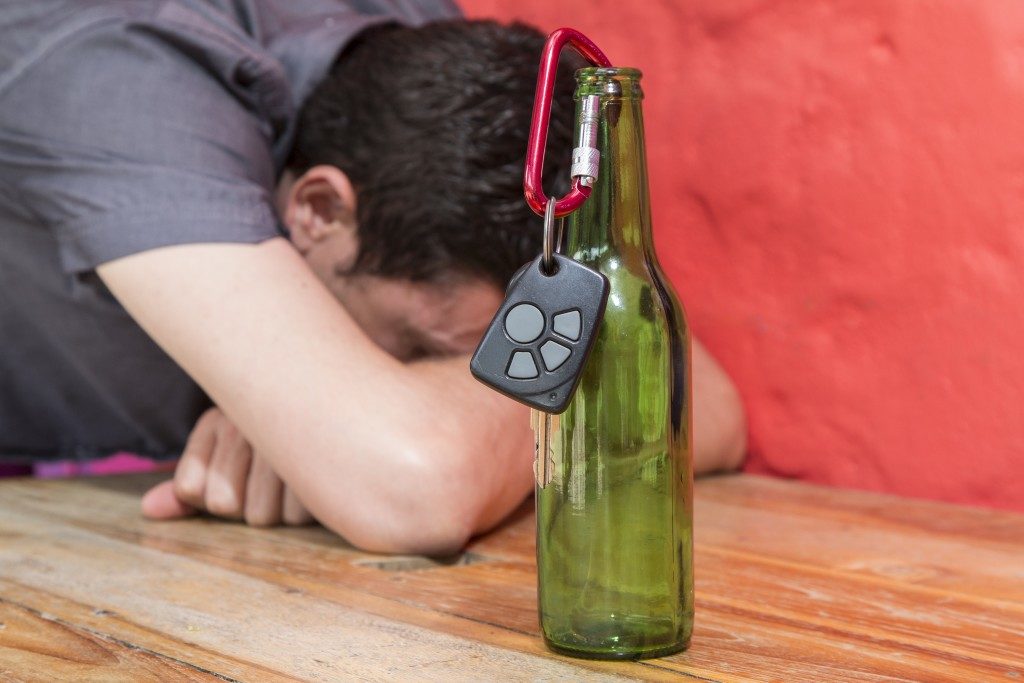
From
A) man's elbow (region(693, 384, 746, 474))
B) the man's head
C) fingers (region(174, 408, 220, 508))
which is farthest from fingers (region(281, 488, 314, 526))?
man's elbow (region(693, 384, 746, 474))

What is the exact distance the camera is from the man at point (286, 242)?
126 cm

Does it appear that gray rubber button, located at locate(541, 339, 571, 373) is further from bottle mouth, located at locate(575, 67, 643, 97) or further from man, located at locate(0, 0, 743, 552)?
man, located at locate(0, 0, 743, 552)

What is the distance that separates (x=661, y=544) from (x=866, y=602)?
0.33m

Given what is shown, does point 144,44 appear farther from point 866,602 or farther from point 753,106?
point 866,602

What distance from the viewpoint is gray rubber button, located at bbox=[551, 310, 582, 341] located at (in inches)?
28.4

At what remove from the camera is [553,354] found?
72cm

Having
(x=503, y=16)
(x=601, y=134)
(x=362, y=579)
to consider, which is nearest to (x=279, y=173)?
(x=503, y=16)

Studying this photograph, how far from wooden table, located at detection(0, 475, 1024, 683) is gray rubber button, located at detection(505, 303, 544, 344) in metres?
0.25

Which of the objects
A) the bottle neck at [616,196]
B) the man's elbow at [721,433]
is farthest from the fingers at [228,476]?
the bottle neck at [616,196]

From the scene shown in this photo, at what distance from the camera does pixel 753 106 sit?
5.73 feet

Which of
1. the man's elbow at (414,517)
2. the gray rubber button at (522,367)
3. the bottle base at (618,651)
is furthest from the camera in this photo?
the man's elbow at (414,517)

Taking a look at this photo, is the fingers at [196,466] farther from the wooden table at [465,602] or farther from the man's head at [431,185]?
the man's head at [431,185]

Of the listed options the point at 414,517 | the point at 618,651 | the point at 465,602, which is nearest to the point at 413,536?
the point at 414,517

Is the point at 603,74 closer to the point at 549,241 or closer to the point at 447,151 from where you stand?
the point at 549,241
